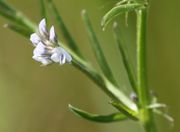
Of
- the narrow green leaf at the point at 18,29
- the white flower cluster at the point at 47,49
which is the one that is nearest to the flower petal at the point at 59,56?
the white flower cluster at the point at 47,49

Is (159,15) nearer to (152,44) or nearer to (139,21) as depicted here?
(152,44)

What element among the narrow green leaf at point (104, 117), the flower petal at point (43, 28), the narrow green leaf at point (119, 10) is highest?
the narrow green leaf at point (119, 10)

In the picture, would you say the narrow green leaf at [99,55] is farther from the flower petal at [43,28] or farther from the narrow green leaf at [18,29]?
the flower petal at [43,28]

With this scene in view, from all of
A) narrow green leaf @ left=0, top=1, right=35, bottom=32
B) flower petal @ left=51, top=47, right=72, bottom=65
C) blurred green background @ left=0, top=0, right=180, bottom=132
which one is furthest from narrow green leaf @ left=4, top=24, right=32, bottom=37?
blurred green background @ left=0, top=0, right=180, bottom=132

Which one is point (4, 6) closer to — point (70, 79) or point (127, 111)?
point (127, 111)

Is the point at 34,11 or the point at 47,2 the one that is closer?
the point at 47,2

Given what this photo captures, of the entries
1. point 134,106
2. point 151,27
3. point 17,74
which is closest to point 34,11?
point 17,74

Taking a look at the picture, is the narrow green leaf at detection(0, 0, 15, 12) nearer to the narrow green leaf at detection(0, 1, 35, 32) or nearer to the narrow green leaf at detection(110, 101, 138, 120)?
the narrow green leaf at detection(0, 1, 35, 32)
